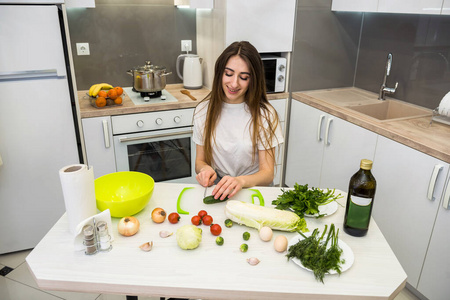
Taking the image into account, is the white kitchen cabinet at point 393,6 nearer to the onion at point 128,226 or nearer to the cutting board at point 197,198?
the cutting board at point 197,198

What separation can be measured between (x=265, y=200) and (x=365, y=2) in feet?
5.81

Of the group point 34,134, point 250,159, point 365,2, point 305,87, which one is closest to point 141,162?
point 34,134

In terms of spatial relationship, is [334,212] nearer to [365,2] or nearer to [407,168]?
[407,168]

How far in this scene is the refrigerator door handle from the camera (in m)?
2.08

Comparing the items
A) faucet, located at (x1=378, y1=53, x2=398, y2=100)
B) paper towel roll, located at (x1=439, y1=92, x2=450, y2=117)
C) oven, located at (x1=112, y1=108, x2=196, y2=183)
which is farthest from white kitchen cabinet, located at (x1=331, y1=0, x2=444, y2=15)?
oven, located at (x1=112, y1=108, x2=196, y2=183)

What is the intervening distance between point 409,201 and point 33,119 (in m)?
2.25

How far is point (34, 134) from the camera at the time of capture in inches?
88.8

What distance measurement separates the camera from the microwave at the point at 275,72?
2801 millimetres

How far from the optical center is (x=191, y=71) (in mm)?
2959

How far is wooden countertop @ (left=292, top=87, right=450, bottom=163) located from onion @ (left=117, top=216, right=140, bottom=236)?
1.51 m

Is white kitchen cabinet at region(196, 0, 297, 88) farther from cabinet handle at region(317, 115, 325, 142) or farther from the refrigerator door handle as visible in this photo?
the refrigerator door handle

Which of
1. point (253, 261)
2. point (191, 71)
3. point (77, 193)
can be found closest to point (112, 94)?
point (191, 71)

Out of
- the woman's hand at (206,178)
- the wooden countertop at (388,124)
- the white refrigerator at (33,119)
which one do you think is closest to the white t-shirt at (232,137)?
the woman's hand at (206,178)

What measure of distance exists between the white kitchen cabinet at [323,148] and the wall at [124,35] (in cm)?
114
